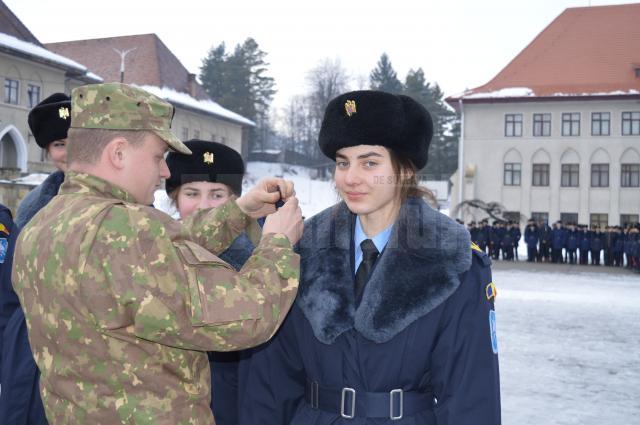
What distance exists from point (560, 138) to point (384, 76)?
159 ft

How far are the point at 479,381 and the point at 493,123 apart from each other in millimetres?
40565

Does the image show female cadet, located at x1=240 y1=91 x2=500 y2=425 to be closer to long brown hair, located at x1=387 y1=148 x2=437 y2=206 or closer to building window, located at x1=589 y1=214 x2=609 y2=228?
long brown hair, located at x1=387 y1=148 x2=437 y2=206

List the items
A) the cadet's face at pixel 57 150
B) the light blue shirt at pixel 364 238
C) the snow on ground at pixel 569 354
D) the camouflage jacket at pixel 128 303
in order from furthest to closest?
1. the snow on ground at pixel 569 354
2. the cadet's face at pixel 57 150
3. the light blue shirt at pixel 364 238
4. the camouflage jacket at pixel 128 303

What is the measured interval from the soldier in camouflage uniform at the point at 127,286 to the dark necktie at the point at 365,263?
0.51 m

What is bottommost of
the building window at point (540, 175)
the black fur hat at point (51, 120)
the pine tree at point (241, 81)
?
the black fur hat at point (51, 120)

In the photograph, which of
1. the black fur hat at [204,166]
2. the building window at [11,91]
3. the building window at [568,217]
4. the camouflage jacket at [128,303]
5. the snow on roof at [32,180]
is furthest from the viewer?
the building window at [568,217]

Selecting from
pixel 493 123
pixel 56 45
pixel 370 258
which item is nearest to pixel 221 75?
pixel 56 45

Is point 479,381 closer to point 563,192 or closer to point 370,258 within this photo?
point 370,258

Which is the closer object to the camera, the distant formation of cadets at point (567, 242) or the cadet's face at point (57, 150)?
the cadet's face at point (57, 150)

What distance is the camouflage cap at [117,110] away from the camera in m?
2.38

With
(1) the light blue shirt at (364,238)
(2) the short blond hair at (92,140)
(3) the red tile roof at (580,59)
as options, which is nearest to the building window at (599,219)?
(3) the red tile roof at (580,59)

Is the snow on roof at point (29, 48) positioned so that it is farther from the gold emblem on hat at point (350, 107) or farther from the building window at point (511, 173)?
the gold emblem on hat at point (350, 107)

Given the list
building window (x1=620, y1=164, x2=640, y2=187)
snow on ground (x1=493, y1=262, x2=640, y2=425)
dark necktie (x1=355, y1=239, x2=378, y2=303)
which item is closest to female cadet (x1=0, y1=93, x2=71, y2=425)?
dark necktie (x1=355, y1=239, x2=378, y2=303)

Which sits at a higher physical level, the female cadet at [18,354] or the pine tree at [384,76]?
the pine tree at [384,76]
